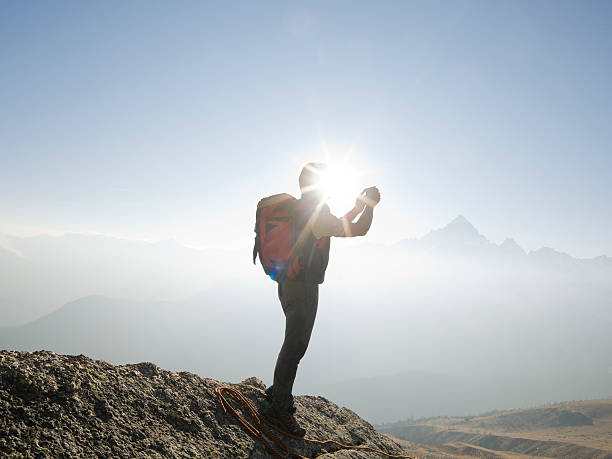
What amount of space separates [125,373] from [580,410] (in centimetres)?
10325

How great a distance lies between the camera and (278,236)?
4211mm

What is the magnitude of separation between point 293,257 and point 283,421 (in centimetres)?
201

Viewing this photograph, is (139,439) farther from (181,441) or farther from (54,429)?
(54,429)

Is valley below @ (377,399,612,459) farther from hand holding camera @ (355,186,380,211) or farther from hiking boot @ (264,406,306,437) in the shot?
hand holding camera @ (355,186,380,211)

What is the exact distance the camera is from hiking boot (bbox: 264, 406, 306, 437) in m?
4.11

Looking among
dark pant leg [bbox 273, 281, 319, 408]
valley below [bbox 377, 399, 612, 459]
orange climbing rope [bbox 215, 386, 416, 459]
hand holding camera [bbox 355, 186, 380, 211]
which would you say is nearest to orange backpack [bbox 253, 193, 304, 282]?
dark pant leg [bbox 273, 281, 319, 408]

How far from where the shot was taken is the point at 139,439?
9.08ft

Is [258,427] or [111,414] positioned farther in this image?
[258,427]

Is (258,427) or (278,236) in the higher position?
(278,236)

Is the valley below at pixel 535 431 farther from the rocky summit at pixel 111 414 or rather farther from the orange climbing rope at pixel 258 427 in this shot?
the rocky summit at pixel 111 414

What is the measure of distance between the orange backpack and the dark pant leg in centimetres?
21

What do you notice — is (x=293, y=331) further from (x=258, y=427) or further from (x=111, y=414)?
(x=111, y=414)

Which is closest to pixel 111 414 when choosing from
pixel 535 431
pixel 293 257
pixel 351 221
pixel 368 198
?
pixel 293 257

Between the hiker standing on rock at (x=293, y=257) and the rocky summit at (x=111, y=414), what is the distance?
56 cm
